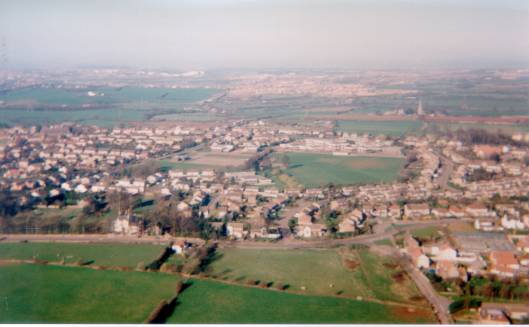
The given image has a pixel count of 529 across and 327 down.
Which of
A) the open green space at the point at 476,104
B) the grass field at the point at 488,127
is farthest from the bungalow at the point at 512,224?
the open green space at the point at 476,104

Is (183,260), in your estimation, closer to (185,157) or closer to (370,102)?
(185,157)

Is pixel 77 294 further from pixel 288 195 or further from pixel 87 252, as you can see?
pixel 288 195

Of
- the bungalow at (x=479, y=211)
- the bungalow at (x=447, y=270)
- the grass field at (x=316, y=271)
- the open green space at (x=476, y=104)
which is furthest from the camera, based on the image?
the open green space at (x=476, y=104)

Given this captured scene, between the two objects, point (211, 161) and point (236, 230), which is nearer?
point (236, 230)

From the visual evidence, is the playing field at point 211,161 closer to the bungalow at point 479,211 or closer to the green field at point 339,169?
the green field at point 339,169

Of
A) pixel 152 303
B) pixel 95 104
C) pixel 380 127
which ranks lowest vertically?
pixel 152 303

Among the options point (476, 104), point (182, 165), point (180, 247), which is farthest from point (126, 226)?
point (476, 104)

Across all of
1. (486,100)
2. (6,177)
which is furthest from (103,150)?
(486,100)
